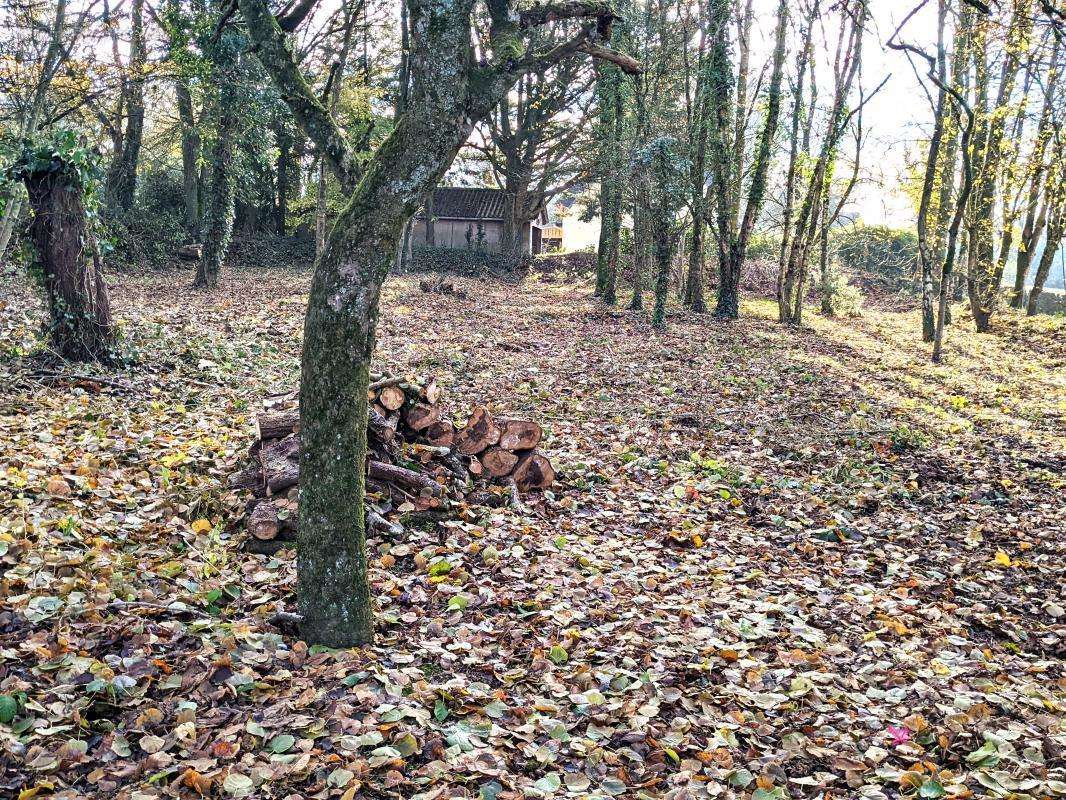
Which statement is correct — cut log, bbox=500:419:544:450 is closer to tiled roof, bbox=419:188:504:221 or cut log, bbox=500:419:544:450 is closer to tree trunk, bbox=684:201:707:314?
tree trunk, bbox=684:201:707:314

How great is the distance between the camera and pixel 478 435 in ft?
22.9

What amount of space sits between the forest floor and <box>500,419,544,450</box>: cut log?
621 mm

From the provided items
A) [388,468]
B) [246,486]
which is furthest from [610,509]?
[246,486]

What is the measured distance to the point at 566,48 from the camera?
160 inches

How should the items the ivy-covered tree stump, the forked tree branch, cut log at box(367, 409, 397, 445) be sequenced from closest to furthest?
1. the forked tree branch
2. cut log at box(367, 409, 397, 445)
3. the ivy-covered tree stump

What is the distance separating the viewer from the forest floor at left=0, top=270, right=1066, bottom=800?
3188mm

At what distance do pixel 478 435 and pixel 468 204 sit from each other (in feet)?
110

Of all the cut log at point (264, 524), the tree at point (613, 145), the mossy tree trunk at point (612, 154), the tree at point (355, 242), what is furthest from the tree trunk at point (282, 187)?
the tree at point (355, 242)

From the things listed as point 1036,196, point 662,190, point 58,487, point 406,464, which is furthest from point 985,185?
point 58,487

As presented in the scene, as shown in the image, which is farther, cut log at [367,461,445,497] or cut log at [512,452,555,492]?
cut log at [512,452,555,492]

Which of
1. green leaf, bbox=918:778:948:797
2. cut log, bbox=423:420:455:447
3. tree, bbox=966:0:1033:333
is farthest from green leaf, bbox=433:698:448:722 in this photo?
tree, bbox=966:0:1033:333

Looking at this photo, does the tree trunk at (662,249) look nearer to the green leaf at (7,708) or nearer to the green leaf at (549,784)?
the green leaf at (549,784)

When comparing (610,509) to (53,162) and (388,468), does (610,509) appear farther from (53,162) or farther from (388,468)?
(53,162)

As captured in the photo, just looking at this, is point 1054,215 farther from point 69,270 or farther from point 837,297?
point 69,270
